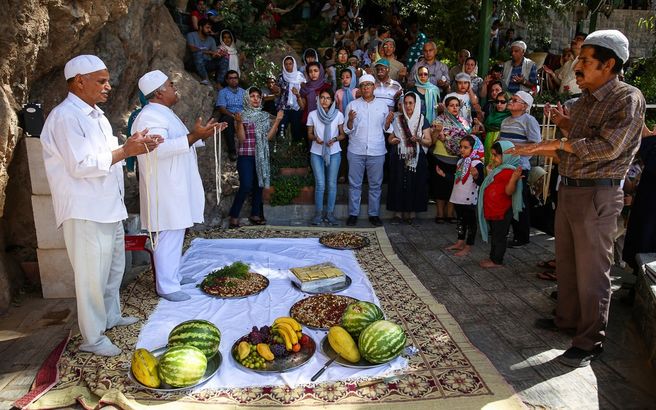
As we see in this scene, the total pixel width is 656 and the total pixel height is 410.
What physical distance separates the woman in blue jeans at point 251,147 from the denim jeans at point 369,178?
A: 4.04 feet

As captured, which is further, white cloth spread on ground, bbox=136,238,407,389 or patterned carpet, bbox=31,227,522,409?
white cloth spread on ground, bbox=136,238,407,389

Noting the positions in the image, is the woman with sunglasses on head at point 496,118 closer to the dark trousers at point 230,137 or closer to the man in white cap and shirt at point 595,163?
the man in white cap and shirt at point 595,163

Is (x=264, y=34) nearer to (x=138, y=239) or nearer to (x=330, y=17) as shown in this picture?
(x=330, y=17)

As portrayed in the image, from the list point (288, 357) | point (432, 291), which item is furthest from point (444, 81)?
point (288, 357)

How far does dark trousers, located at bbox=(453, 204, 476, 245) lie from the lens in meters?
5.90

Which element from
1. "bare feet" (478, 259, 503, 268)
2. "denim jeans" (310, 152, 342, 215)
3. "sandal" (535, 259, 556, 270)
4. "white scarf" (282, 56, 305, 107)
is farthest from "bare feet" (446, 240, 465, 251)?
"white scarf" (282, 56, 305, 107)

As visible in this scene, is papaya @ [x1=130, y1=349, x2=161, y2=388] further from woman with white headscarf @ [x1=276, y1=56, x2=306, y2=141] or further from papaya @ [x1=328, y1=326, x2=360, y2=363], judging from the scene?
woman with white headscarf @ [x1=276, y1=56, x2=306, y2=141]

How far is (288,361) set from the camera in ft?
10.8

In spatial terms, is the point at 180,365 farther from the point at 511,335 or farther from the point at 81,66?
the point at 511,335

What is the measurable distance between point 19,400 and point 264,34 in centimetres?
882

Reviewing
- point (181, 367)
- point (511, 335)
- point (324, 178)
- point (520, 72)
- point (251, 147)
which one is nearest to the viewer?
point (181, 367)

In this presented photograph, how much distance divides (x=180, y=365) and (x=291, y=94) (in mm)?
5754

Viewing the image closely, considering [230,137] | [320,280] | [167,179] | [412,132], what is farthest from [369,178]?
[167,179]

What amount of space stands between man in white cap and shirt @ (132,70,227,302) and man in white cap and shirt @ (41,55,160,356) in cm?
63
